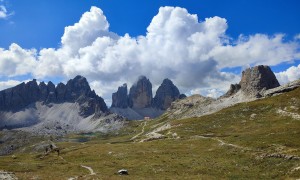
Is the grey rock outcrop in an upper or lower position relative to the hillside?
upper

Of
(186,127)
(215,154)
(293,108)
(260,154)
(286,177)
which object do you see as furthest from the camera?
(186,127)

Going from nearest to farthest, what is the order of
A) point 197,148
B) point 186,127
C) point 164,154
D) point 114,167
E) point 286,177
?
point 286,177, point 114,167, point 164,154, point 197,148, point 186,127

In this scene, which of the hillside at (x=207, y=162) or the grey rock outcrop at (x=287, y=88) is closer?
the hillside at (x=207, y=162)

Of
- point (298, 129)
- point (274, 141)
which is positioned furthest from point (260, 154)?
point (298, 129)

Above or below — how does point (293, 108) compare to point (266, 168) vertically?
above

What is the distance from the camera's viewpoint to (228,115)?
15075 cm

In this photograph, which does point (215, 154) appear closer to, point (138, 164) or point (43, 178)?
point (138, 164)

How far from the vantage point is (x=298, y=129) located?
307 feet

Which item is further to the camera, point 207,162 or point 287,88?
point 287,88

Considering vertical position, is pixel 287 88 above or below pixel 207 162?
above

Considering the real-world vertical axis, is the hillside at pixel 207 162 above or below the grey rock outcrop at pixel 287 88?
below

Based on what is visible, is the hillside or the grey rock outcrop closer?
the hillside

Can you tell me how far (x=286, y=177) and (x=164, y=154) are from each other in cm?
3937

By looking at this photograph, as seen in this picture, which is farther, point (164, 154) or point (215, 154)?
point (164, 154)
